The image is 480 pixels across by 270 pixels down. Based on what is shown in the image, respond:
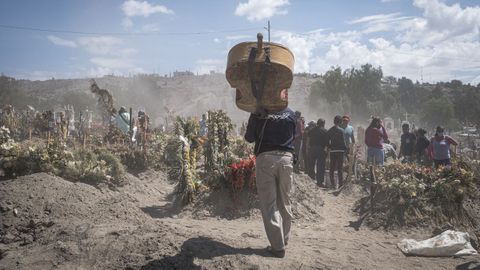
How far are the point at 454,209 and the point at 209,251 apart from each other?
4.99 meters

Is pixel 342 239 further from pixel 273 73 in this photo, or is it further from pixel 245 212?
pixel 273 73

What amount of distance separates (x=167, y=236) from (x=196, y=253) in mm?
537

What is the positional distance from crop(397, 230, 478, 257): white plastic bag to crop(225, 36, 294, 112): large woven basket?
3.03 meters

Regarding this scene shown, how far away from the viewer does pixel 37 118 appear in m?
17.8

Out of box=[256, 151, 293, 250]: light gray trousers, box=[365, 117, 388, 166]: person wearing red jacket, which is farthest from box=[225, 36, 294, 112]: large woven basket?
box=[365, 117, 388, 166]: person wearing red jacket

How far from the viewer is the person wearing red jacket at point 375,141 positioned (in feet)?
31.3

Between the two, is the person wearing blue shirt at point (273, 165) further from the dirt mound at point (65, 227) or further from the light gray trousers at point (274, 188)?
the dirt mound at point (65, 227)

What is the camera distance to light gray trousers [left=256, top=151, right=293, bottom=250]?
13.9 feet

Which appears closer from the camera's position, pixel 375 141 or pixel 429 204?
pixel 429 204

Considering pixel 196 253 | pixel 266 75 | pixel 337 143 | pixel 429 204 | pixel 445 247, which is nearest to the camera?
pixel 266 75

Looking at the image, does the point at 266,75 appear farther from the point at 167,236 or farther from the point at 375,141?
the point at 375,141

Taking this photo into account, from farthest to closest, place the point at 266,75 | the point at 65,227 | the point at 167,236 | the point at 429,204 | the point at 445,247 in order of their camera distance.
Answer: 1. the point at 429,204
2. the point at 445,247
3. the point at 65,227
4. the point at 167,236
5. the point at 266,75

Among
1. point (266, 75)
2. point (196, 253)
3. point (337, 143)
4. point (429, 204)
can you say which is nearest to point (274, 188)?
point (196, 253)

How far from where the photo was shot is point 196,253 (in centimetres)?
411
